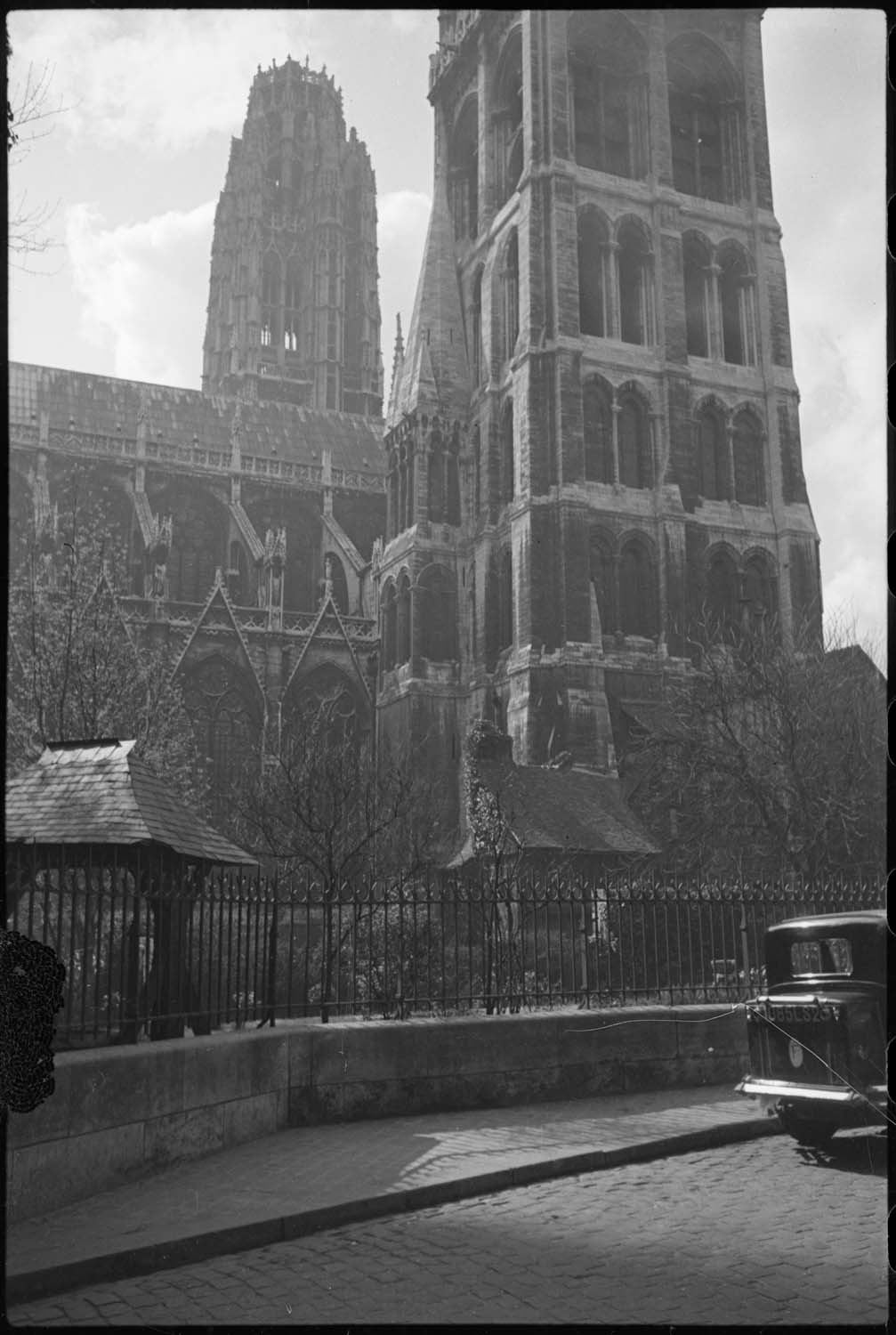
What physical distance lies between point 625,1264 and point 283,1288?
1.63 m

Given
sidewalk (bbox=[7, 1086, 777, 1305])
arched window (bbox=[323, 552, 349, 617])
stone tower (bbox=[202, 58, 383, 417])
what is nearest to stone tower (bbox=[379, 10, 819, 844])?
arched window (bbox=[323, 552, 349, 617])

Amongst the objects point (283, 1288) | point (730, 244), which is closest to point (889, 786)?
point (283, 1288)

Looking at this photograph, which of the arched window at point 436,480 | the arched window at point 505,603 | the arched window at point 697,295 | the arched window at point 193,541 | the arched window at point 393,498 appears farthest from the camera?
the arched window at point 193,541

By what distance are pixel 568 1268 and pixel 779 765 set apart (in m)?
18.2

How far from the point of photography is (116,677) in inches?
950

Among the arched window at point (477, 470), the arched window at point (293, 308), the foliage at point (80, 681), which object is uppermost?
the arched window at point (293, 308)

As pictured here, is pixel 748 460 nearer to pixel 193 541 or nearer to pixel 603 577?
pixel 603 577

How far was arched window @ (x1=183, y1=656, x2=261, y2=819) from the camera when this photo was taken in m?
41.7

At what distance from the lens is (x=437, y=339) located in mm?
44156

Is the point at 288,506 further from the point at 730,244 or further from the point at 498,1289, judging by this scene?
the point at 498,1289

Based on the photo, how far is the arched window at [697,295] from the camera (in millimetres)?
42875

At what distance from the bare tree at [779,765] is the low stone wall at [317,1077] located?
996cm

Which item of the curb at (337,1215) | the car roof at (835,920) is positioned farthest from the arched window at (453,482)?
the car roof at (835,920)

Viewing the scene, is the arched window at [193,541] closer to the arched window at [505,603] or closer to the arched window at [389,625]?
the arched window at [389,625]
